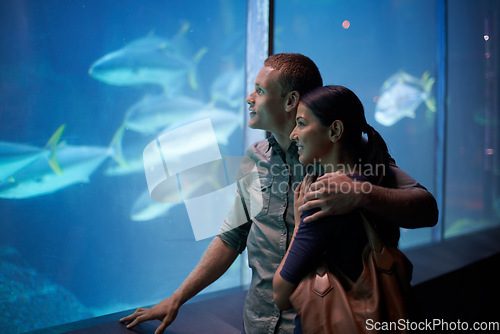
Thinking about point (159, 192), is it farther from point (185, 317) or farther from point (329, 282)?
point (329, 282)

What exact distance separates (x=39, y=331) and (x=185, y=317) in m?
0.71

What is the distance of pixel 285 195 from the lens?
1406 mm

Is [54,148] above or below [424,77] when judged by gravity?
below

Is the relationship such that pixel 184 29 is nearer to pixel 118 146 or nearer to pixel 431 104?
pixel 118 146

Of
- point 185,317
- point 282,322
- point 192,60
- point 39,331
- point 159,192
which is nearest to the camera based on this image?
point 282,322

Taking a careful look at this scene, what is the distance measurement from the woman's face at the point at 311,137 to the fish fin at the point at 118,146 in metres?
1.15

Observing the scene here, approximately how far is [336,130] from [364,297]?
1.75 ft

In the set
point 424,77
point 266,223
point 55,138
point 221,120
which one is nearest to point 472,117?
point 424,77

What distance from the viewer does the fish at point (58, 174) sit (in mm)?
1573

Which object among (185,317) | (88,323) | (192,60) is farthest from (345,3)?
(88,323)

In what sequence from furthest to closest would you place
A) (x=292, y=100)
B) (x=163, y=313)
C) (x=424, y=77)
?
(x=424, y=77) → (x=163, y=313) → (x=292, y=100)

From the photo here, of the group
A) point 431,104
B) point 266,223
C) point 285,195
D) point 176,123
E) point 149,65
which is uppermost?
point 431,104

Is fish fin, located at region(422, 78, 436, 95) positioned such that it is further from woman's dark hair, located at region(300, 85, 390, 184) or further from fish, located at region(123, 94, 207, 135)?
woman's dark hair, located at region(300, 85, 390, 184)

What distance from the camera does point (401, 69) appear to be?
3.83 m
